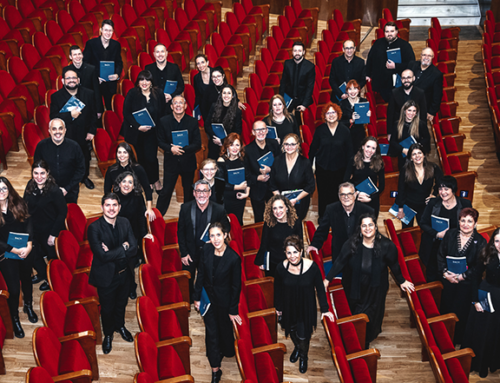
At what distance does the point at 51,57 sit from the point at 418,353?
1.51 meters

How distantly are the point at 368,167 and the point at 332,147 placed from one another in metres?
0.13

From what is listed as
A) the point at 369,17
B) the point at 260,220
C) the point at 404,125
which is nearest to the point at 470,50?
the point at 369,17

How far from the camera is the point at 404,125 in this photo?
1653 mm

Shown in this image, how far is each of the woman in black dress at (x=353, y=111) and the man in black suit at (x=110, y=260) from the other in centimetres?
73

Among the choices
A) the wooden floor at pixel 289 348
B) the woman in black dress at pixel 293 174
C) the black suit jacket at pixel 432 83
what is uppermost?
the black suit jacket at pixel 432 83

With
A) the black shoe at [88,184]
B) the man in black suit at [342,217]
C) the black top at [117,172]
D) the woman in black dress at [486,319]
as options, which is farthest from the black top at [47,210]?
the woman in black dress at [486,319]

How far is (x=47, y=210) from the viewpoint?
4.46ft

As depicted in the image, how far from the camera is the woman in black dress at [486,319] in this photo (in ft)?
4.07

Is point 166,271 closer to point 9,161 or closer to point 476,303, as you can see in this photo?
point 476,303

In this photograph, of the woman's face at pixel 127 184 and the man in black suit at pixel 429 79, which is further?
the man in black suit at pixel 429 79

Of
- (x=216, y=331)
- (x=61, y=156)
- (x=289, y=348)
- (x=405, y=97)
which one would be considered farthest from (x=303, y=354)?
(x=405, y=97)

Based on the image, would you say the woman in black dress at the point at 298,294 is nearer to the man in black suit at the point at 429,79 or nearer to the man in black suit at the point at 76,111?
the man in black suit at the point at 76,111

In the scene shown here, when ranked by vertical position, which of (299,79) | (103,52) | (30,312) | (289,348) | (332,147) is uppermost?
(103,52)

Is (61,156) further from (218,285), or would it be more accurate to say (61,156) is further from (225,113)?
(218,285)
